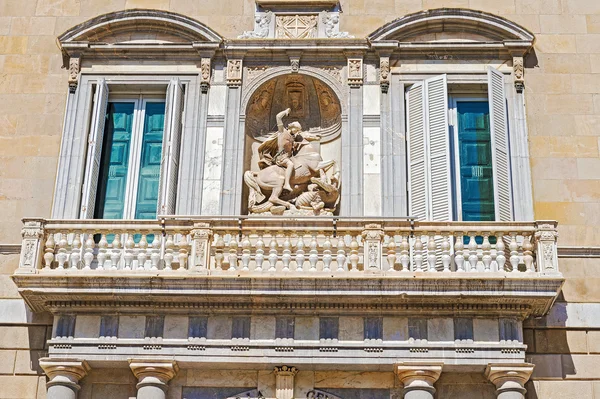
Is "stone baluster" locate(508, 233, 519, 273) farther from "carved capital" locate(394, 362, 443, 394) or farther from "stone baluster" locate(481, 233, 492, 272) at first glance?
"carved capital" locate(394, 362, 443, 394)

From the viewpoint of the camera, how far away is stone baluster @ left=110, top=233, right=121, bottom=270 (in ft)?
61.5

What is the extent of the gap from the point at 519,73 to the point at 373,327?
567 cm

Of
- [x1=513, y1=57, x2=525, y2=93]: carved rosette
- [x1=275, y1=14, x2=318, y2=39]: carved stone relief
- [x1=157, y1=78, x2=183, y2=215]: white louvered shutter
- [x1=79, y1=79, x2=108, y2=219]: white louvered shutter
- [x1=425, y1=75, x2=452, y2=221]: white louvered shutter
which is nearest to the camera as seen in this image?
[x1=425, y1=75, x2=452, y2=221]: white louvered shutter

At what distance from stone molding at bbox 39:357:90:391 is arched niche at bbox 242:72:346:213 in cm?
474

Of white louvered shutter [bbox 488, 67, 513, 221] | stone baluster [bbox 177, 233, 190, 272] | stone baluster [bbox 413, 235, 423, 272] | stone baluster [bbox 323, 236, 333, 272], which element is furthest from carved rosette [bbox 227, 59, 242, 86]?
stone baluster [bbox 413, 235, 423, 272]

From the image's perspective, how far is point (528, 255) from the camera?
60.4ft

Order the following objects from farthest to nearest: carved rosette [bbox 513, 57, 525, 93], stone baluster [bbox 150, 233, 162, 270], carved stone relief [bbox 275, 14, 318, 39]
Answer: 1. carved stone relief [bbox 275, 14, 318, 39]
2. carved rosette [bbox 513, 57, 525, 93]
3. stone baluster [bbox 150, 233, 162, 270]

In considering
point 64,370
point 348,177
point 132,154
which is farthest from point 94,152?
point 348,177

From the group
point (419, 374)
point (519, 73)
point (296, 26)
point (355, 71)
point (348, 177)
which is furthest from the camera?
point (296, 26)

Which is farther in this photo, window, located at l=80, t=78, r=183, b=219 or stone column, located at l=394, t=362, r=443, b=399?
window, located at l=80, t=78, r=183, b=219

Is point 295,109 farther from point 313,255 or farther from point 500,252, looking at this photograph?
point 500,252

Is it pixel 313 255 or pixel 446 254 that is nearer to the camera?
pixel 313 255

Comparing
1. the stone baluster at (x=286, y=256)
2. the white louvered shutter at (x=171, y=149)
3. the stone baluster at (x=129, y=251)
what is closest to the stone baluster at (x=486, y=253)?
the stone baluster at (x=286, y=256)

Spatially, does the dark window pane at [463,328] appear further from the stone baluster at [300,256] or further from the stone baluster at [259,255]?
the stone baluster at [259,255]
